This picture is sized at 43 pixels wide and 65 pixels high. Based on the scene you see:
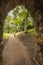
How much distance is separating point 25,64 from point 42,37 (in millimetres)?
2348

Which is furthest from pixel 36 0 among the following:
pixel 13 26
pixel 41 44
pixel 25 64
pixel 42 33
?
pixel 13 26

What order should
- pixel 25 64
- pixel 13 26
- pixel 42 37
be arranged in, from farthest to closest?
Answer: pixel 13 26, pixel 25 64, pixel 42 37

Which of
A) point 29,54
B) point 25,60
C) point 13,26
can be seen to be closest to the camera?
point 25,60

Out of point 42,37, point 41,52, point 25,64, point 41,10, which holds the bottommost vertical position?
point 25,64

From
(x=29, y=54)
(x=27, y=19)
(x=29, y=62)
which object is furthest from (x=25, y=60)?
(x=27, y=19)

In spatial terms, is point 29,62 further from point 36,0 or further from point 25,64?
point 36,0

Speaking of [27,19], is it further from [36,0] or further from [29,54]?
[36,0]

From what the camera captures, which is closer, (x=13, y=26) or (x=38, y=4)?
(x=38, y=4)

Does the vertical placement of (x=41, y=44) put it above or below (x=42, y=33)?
below

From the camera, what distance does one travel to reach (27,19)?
18.2 meters

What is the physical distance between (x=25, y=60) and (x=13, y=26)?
20830mm

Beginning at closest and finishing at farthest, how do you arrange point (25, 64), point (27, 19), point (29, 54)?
point (25, 64)
point (29, 54)
point (27, 19)

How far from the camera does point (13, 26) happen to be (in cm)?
2902

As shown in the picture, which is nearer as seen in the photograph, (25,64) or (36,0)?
(36,0)
